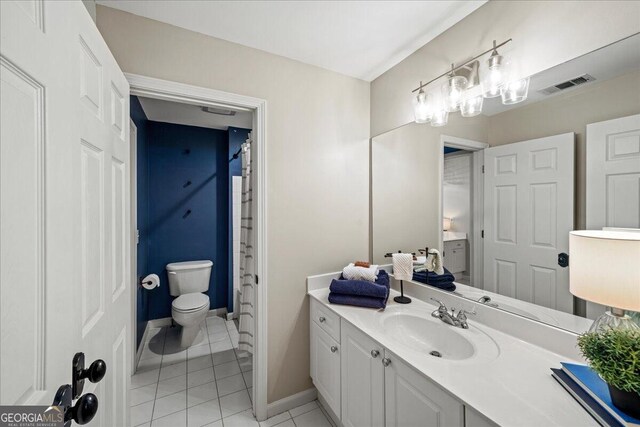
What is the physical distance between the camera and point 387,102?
1984 millimetres

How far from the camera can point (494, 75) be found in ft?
4.20

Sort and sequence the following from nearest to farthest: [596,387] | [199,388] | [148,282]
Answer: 1. [596,387]
2. [199,388]
3. [148,282]

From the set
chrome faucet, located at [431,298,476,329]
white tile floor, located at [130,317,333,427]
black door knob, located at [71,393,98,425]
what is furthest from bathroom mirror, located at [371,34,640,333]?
black door knob, located at [71,393,98,425]

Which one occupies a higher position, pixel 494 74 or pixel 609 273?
pixel 494 74

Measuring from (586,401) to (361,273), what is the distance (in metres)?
1.12

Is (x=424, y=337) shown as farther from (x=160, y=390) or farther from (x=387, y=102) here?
(x=160, y=390)

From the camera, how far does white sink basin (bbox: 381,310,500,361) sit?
1153 mm

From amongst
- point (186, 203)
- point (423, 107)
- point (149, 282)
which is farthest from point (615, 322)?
point (186, 203)

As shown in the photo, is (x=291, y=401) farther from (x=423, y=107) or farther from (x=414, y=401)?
(x=423, y=107)

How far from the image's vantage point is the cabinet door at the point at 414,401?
2.89 ft

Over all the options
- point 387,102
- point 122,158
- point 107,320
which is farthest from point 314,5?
point 107,320

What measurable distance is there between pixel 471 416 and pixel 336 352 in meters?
0.86

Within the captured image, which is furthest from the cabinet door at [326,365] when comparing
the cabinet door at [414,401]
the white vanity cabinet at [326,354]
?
the cabinet door at [414,401]

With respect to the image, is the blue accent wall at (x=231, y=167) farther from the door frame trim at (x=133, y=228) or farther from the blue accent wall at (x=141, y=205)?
the door frame trim at (x=133, y=228)
